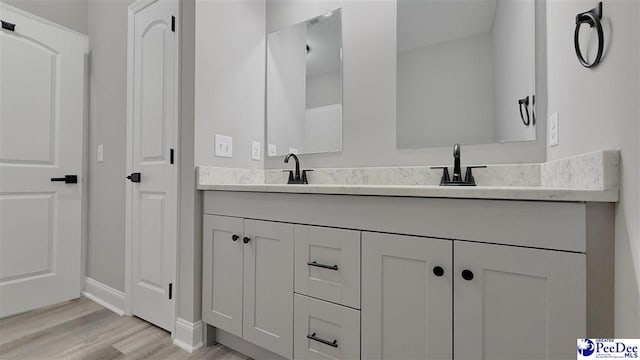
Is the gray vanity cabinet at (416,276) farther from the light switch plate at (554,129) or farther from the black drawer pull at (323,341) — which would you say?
the light switch plate at (554,129)

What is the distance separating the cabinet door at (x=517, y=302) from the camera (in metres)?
0.75

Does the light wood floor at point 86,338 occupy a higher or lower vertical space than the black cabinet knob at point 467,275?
lower

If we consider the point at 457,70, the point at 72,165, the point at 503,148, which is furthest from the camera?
the point at 72,165

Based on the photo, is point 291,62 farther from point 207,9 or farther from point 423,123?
point 423,123

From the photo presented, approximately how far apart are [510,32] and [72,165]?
297 centimetres

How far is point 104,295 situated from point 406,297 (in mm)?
2204

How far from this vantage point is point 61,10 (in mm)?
2193

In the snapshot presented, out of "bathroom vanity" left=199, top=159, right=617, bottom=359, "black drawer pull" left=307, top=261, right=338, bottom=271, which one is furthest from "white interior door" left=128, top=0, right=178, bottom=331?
"black drawer pull" left=307, top=261, right=338, bottom=271

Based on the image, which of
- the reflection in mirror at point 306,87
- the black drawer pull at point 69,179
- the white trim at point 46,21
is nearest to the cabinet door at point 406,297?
the reflection in mirror at point 306,87

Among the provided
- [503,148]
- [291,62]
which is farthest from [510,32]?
[291,62]

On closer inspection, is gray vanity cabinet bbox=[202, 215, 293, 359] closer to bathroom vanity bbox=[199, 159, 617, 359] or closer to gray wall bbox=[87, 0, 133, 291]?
bathroom vanity bbox=[199, 159, 617, 359]

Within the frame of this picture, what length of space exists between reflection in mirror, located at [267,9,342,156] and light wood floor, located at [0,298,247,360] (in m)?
1.29

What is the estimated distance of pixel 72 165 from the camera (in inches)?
86.2

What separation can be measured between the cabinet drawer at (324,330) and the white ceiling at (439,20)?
138 centimetres
